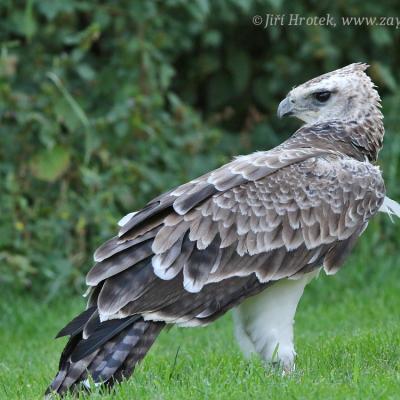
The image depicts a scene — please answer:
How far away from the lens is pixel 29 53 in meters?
9.42

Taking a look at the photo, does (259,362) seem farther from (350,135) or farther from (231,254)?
(350,135)

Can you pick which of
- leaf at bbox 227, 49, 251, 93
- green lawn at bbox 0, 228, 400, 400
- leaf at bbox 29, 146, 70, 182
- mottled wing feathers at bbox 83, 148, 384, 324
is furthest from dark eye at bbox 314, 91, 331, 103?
leaf at bbox 227, 49, 251, 93

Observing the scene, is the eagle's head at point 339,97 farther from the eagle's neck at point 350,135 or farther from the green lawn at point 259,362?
the green lawn at point 259,362

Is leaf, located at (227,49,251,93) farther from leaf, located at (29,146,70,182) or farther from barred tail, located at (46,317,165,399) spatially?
barred tail, located at (46,317,165,399)

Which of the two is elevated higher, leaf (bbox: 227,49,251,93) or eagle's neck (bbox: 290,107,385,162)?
eagle's neck (bbox: 290,107,385,162)

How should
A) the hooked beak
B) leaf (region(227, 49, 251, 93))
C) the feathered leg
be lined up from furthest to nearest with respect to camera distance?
leaf (region(227, 49, 251, 93))
the hooked beak
the feathered leg

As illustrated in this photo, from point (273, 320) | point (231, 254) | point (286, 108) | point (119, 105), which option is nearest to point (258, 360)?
point (273, 320)

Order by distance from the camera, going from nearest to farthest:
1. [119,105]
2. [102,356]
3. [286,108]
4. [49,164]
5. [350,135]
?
[102,356] < [350,135] < [286,108] < [49,164] < [119,105]

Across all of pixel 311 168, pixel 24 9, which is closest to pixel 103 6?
pixel 24 9

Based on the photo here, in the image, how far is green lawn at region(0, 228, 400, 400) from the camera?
15.5ft

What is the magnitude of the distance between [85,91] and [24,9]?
0.89 m

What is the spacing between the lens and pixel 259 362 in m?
5.39

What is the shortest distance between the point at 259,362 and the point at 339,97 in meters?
1.69

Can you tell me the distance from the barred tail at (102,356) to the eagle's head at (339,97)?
6.19 ft
